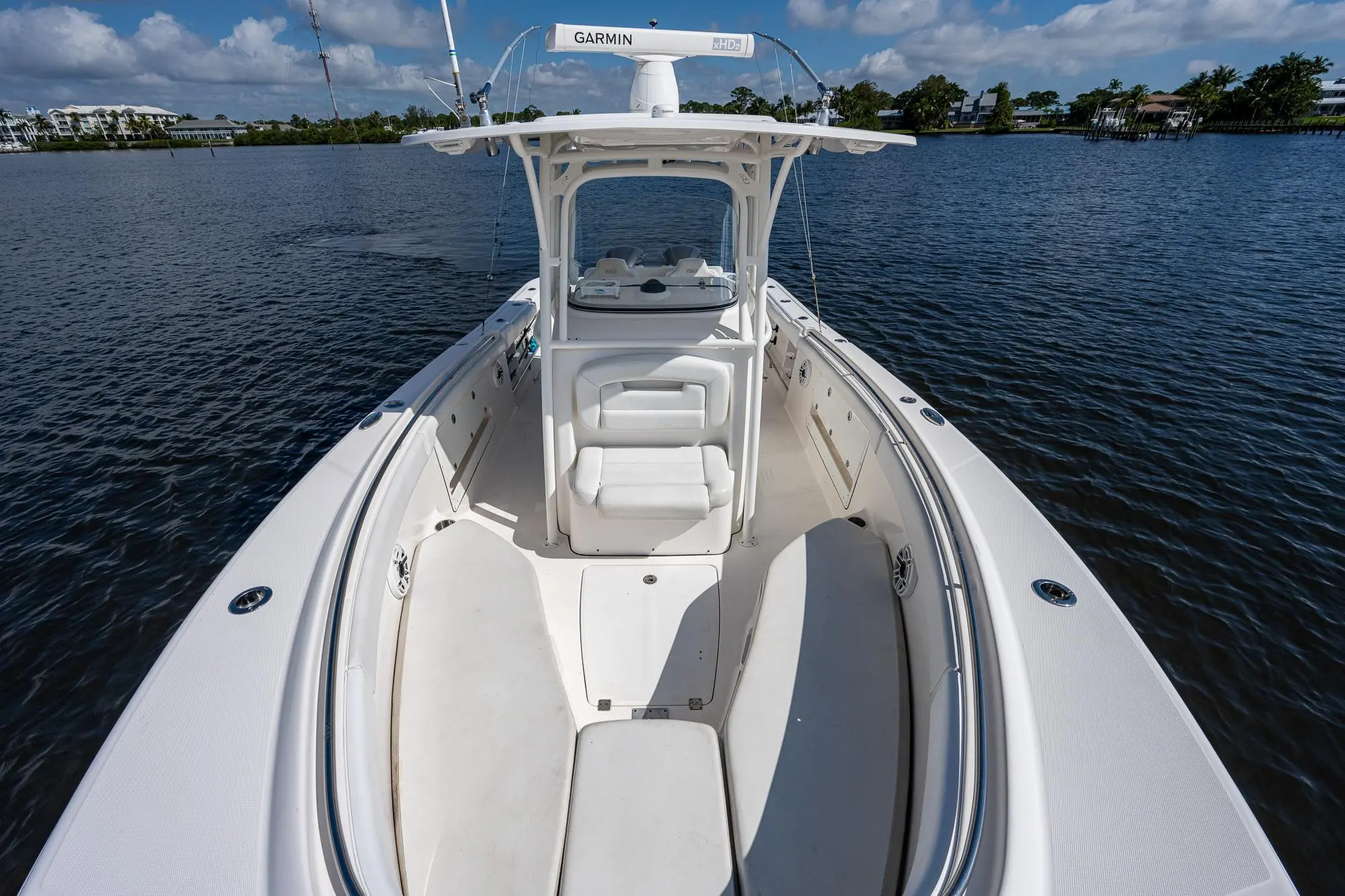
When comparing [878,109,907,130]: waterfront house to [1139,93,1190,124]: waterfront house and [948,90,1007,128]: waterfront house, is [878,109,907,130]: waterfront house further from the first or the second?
[1139,93,1190,124]: waterfront house

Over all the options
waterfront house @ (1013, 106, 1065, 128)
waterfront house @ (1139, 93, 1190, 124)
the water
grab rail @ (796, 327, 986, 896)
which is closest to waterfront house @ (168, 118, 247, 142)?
the water

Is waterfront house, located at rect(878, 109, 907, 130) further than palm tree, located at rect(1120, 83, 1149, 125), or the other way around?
waterfront house, located at rect(878, 109, 907, 130)

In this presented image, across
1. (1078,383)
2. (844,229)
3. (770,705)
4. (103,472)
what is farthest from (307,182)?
(770,705)

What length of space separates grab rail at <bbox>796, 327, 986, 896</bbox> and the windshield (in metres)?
1.85

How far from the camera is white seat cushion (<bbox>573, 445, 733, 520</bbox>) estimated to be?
336 cm

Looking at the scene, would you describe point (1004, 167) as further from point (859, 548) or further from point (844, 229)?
point (859, 548)

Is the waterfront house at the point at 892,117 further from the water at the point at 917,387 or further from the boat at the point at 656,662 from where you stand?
the boat at the point at 656,662

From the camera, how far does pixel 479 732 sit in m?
2.33

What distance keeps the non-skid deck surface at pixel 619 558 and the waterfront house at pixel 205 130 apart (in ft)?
466

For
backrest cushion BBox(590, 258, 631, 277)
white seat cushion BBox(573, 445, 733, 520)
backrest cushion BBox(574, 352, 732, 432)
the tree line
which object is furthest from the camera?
the tree line

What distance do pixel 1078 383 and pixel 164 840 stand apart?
35.5 ft

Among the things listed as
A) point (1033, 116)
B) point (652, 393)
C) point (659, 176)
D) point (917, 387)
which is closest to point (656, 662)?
point (652, 393)

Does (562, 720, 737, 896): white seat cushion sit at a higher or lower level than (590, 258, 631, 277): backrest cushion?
lower

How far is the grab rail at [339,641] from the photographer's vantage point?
1525 millimetres
